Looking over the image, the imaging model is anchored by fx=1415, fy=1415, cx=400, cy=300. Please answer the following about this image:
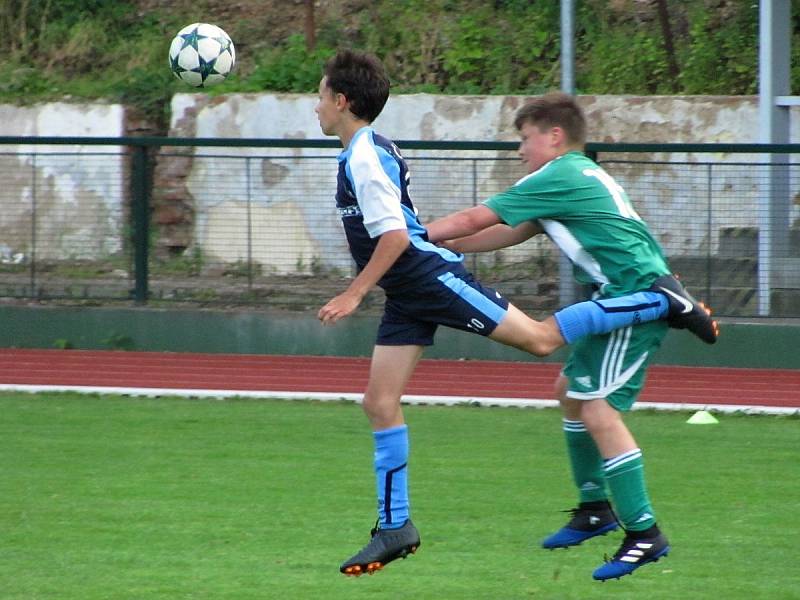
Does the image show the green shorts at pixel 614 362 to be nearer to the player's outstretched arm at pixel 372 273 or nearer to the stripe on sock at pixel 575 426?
the stripe on sock at pixel 575 426

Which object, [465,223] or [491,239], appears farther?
[491,239]

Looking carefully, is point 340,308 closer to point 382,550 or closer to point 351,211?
point 351,211

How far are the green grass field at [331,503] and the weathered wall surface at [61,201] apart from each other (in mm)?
2871

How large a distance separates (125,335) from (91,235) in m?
0.97

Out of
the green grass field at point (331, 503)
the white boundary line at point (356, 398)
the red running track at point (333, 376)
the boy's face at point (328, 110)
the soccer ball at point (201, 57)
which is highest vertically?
the soccer ball at point (201, 57)

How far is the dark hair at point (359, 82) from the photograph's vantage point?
559 cm

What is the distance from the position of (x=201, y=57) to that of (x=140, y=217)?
170 centimetres

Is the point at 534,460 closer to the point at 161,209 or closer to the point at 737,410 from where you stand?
the point at 737,410

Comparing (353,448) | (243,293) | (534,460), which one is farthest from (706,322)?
(243,293)

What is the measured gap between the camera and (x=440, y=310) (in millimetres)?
5566

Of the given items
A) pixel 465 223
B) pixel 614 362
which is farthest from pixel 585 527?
pixel 465 223

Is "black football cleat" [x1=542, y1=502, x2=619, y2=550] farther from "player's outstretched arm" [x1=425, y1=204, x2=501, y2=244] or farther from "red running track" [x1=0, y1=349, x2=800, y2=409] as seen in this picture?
"red running track" [x1=0, y1=349, x2=800, y2=409]

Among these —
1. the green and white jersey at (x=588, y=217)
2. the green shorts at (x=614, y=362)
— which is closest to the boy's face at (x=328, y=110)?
the green and white jersey at (x=588, y=217)

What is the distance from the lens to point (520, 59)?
17.3 meters
